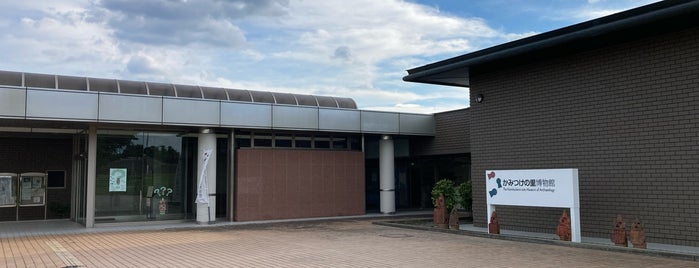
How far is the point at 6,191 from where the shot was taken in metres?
21.2

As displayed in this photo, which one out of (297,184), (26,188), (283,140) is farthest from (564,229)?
(26,188)

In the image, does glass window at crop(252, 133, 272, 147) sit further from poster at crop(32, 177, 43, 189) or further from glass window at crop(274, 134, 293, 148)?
poster at crop(32, 177, 43, 189)

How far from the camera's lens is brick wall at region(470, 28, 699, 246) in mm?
11430

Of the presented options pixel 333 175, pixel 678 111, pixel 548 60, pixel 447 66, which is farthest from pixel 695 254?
pixel 333 175

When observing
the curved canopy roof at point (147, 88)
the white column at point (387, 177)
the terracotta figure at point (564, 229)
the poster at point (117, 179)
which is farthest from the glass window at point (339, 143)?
the terracotta figure at point (564, 229)

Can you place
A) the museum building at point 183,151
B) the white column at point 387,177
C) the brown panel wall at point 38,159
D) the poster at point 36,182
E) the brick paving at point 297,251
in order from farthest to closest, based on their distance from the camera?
the white column at point 387,177 < the poster at point 36,182 < the brown panel wall at point 38,159 < the museum building at point 183,151 < the brick paving at point 297,251

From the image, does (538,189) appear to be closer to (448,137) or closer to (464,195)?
(464,195)

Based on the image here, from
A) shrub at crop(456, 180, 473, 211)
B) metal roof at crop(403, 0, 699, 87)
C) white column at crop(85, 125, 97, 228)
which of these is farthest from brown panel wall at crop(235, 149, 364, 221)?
metal roof at crop(403, 0, 699, 87)

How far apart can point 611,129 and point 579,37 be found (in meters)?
2.29

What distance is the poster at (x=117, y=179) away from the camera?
1814 cm

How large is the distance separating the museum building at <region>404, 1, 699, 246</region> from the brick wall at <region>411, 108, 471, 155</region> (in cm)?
Result: 475

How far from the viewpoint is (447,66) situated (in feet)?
50.2

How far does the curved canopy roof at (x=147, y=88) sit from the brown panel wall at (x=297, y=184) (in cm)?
297

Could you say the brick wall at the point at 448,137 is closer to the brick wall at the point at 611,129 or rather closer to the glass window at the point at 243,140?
the brick wall at the point at 611,129
